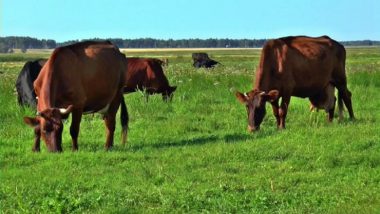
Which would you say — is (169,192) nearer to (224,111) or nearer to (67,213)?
(67,213)

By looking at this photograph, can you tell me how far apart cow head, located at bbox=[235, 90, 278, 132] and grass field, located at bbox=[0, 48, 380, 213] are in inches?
17.8

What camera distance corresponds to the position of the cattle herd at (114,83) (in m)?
10.7

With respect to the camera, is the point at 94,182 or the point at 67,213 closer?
the point at 67,213

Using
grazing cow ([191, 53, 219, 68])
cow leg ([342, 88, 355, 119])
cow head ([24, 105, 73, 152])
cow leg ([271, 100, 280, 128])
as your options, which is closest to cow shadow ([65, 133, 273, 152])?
cow head ([24, 105, 73, 152])

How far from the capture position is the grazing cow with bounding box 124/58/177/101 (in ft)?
65.4

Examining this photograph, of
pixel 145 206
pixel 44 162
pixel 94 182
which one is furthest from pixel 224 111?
pixel 145 206

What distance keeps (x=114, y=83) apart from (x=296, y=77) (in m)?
4.34

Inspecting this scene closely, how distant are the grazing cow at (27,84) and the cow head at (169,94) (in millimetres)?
3646

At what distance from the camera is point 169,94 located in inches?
753

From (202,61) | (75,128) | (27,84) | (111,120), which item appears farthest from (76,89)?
(202,61)

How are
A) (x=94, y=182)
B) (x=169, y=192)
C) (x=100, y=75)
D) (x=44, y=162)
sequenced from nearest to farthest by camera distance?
(x=169, y=192), (x=94, y=182), (x=44, y=162), (x=100, y=75)

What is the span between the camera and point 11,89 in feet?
62.5

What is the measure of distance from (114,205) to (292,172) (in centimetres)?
276

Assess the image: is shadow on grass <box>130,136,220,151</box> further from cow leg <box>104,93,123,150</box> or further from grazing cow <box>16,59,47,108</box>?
grazing cow <box>16,59,47,108</box>
